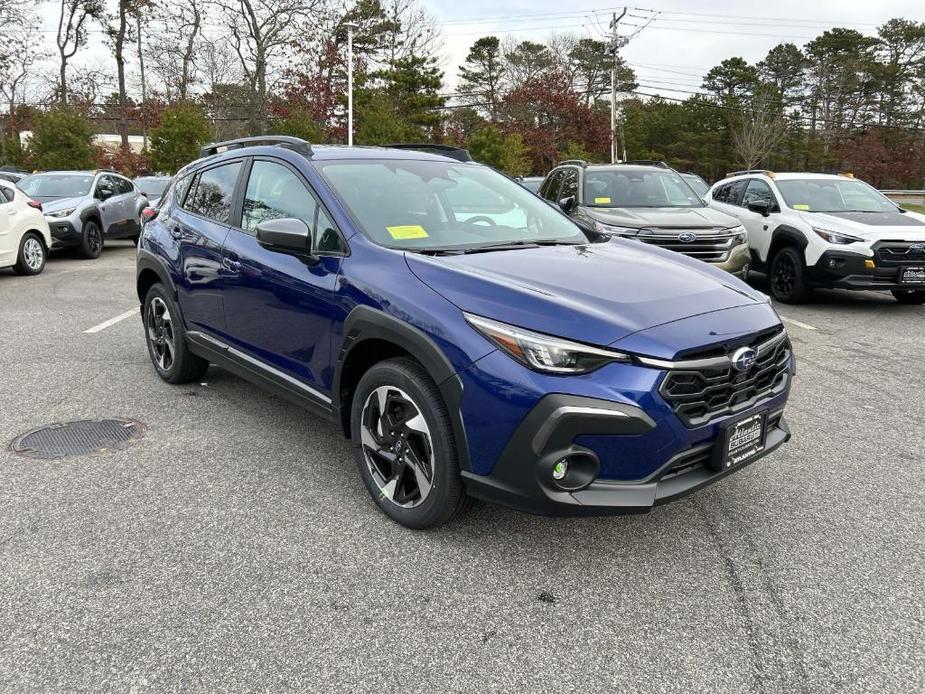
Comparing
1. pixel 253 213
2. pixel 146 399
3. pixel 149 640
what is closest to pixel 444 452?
pixel 149 640

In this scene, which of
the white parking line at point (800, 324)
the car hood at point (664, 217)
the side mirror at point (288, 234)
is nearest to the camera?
the side mirror at point (288, 234)

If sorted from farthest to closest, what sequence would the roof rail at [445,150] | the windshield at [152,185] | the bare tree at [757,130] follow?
1. the bare tree at [757,130]
2. the windshield at [152,185]
3. the roof rail at [445,150]

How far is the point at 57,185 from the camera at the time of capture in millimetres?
13922

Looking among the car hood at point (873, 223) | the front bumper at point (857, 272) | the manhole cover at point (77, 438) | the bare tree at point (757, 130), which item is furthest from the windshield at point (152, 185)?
the bare tree at point (757, 130)

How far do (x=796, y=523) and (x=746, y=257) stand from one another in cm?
562

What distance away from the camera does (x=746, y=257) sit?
8.36 meters

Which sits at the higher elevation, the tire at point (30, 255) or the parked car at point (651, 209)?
the parked car at point (651, 209)

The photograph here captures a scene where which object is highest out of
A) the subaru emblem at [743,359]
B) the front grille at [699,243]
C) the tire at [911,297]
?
the front grille at [699,243]

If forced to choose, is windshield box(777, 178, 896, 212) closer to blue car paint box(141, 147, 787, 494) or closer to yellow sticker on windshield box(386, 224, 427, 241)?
blue car paint box(141, 147, 787, 494)

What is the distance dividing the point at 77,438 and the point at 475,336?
113 inches

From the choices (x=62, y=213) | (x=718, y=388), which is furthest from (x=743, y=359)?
(x=62, y=213)

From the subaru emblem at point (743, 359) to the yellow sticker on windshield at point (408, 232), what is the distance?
5.13 feet

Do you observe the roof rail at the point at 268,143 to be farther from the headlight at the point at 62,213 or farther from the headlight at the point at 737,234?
the headlight at the point at 62,213

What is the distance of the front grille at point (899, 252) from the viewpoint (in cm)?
812
